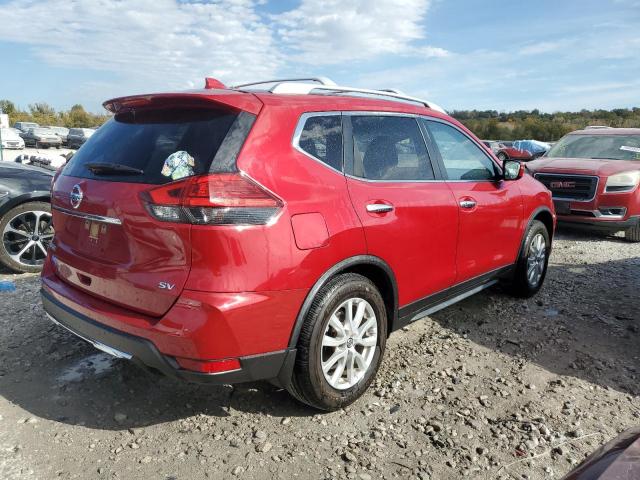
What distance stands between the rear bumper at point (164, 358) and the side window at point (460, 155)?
1977 millimetres

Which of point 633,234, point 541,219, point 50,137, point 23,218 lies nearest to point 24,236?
point 23,218

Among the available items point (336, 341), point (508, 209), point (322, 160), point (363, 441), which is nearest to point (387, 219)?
point (322, 160)

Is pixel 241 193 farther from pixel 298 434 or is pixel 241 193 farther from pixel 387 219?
pixel 298 434

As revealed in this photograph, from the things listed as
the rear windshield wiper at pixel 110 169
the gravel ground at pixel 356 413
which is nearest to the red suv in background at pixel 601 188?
the gravel ground at pixel 356 413

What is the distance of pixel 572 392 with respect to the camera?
318 cm

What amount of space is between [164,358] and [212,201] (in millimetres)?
778

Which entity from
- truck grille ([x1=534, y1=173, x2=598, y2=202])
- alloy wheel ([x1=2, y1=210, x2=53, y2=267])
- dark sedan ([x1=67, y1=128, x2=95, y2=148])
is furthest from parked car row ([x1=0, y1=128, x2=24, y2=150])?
truck grille ([x1=534, y1=173, x2=598, y2=202])

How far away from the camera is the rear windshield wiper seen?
8.17ft

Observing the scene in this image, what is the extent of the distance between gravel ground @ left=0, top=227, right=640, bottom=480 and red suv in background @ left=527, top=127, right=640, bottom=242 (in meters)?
3.89

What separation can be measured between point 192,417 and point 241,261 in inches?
45.1

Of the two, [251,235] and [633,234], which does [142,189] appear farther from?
[633,234]

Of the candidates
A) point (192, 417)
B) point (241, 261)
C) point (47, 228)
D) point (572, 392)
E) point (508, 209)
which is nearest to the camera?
point (241, 261)

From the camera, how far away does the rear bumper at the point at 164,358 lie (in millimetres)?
2336

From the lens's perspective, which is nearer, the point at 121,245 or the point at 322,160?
the point at 121,245
